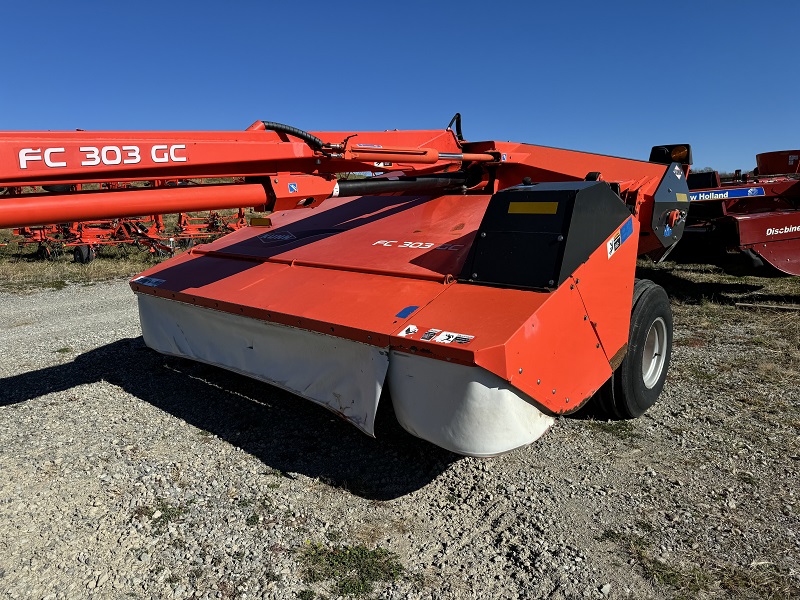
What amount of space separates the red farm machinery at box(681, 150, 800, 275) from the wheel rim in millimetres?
3043

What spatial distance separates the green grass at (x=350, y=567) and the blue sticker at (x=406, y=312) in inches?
39.9

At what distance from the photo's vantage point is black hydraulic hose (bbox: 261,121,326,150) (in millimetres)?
2822

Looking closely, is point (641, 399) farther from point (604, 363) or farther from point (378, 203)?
point (378, 203)

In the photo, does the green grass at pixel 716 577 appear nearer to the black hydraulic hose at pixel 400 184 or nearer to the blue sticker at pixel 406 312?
the blue sticker at pixel 406 312

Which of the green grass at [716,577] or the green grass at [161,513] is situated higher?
the green grass at [716,577]

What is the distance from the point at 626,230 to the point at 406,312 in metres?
1.38

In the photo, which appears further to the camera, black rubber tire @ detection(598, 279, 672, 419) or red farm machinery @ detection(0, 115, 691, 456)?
black rubber tire @ detection(598, 279, 672, 419)

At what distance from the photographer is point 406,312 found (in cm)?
283

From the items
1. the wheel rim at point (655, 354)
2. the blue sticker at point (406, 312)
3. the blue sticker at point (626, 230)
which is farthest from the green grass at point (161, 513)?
the wheel rim at point (655, 354)

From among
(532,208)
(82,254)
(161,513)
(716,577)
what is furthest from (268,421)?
(82,254)

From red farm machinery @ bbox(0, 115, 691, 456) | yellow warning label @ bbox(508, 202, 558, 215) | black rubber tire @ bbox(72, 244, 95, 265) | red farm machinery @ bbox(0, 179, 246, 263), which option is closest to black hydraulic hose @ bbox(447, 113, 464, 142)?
red farm machinery @ bbox(0, 115, 691, 456)

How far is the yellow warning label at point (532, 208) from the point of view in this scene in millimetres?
2887

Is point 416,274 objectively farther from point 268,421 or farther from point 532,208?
point 268,421

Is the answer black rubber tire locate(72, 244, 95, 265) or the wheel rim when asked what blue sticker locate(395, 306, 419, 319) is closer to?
the wheel rim
